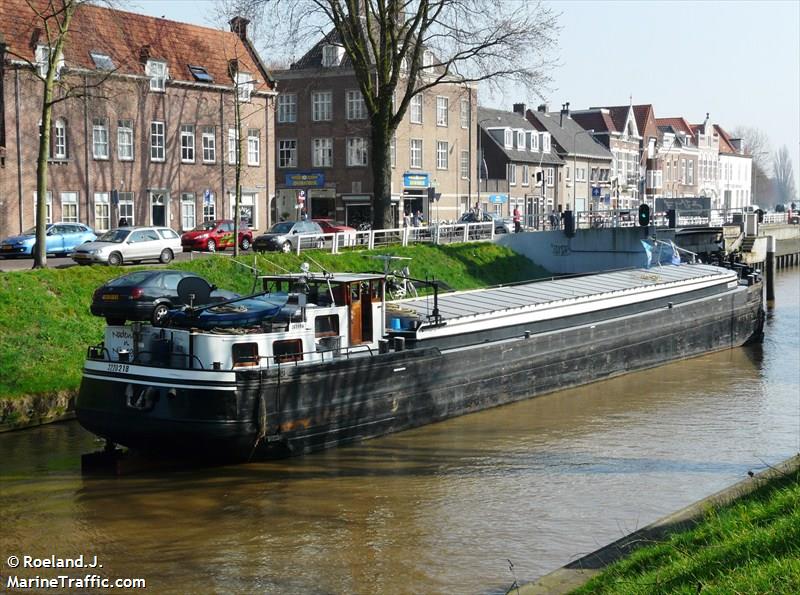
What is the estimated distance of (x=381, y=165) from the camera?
39.8 metres

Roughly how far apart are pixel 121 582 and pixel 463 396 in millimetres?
10879

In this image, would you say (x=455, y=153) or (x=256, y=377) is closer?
(x=256, y=377)

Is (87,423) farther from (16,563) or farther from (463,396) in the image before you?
(463,396)

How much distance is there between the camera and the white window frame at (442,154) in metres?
69.6

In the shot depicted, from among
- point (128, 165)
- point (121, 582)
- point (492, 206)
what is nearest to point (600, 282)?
point (121, 582)

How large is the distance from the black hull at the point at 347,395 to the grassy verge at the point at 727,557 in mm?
8682

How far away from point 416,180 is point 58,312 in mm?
43070

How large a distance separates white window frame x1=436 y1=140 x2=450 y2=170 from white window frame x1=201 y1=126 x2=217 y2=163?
20.6 metres

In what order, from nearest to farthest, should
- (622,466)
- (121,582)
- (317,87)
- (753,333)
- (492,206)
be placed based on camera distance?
(121,582) < (622,466) < (753,333) < (317,87) < (492,206)

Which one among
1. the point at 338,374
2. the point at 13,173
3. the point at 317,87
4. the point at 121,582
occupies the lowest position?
the point at 121,582

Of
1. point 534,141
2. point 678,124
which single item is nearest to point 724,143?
point 678,124

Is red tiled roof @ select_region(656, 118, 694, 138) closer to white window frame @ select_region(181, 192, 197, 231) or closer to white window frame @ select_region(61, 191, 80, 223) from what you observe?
white window frame @ select_region(181, 192, 197, 231)

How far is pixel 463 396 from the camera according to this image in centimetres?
2289

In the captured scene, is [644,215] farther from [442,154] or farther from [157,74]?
[442,154]
